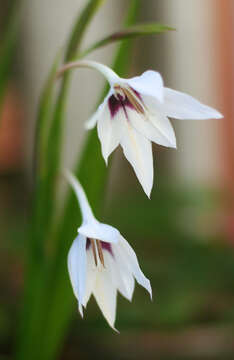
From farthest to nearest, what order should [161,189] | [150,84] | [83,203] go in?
[161,189], [83,203], [150,84]

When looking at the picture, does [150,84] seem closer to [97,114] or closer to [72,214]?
[97,114]

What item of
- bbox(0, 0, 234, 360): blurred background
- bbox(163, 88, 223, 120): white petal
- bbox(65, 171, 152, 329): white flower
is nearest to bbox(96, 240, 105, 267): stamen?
bbox(65, 171, 152, 329): white flower

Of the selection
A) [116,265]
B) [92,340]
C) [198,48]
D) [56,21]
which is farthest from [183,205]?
[116,265]

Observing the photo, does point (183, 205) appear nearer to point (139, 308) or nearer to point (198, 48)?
point (139, 308)

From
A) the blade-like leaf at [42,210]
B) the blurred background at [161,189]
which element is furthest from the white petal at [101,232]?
the blurred background at [161,189]

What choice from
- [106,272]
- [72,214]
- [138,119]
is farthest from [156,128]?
[72,214]

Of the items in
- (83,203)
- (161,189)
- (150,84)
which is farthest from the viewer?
(161,189)
